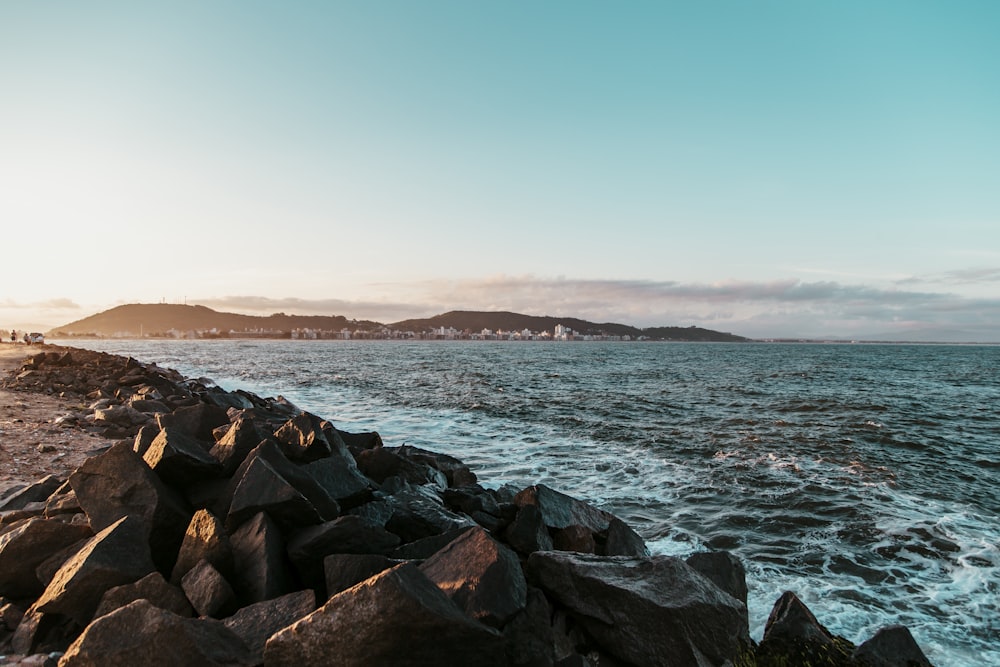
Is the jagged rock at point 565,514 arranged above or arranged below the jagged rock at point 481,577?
below

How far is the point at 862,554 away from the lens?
8812mm

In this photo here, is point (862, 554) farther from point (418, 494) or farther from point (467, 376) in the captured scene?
point (467, 376)

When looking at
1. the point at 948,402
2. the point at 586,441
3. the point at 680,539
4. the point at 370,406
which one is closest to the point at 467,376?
the point at 370,406

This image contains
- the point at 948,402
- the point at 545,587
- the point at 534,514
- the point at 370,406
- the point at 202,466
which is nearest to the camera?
the point at 545,587

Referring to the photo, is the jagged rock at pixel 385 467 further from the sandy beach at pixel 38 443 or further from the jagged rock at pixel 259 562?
the sandy beach at pixel 38 443

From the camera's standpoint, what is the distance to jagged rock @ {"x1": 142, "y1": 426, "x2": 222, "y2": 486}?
6.12 m

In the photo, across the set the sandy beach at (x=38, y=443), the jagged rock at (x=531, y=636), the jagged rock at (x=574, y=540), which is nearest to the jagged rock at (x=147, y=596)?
the jagged rock at (x=531, y=636)

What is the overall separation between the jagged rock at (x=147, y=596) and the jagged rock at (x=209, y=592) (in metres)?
0.09

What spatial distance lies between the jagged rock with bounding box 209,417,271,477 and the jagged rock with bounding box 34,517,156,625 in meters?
1.77

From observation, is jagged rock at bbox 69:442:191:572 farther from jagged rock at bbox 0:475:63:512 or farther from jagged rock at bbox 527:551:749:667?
jagged rock at bbox 527:551:749:667

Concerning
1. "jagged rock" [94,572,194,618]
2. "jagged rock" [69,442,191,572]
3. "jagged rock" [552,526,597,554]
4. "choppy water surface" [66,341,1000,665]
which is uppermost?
"jagged rock" [69,442,191,572]

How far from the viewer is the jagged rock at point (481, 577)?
4.27m

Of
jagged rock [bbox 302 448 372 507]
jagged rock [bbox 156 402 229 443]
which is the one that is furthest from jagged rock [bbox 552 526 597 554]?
jagged rock [bbox 156 402 229 443]

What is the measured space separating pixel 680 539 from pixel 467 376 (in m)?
34.9
